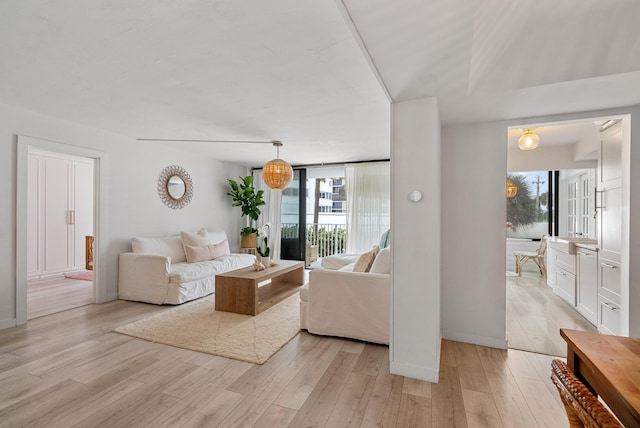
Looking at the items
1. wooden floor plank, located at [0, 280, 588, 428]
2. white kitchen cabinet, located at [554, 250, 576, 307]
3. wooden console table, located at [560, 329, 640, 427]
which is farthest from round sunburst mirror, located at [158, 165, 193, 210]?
white kitchen cabinet, located at [554, 250, 576, 307]

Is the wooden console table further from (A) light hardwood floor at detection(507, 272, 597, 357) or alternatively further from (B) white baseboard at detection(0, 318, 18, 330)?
(B) white baseboard at detection(0, 318, 18, 330)

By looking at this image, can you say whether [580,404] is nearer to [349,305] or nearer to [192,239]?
[349,305]

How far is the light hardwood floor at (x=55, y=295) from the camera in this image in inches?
142

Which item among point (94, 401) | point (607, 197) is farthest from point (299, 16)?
point (607, 197)

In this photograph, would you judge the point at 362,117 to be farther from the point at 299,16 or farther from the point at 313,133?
the point at 299,16

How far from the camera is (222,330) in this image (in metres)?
2.95

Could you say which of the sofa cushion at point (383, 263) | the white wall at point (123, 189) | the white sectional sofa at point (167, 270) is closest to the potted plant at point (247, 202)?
the white wall at point (123, 189)

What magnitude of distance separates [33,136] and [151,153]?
1.45 m

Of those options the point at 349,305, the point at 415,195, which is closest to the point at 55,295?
the point at 349,305

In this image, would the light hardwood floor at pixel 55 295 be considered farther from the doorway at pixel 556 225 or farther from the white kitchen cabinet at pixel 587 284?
the white kitchen cabinet at pixel 587 284

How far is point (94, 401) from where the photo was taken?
1.84 metres

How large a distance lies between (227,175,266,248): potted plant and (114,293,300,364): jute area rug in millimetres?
2615

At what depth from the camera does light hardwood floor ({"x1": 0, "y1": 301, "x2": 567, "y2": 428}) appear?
1692mm

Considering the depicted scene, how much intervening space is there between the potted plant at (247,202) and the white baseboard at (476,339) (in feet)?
14.2
